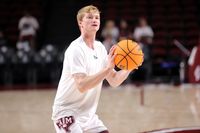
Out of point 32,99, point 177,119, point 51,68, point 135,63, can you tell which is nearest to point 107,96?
point 32,99

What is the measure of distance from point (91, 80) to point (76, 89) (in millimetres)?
273

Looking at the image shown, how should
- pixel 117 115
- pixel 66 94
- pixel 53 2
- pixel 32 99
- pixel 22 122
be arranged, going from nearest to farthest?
pixel 66 94, pixel 22 122, pixel 117 115, pixel 32 99, pixel 53 2

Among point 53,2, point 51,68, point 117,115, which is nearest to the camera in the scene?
point 117,115

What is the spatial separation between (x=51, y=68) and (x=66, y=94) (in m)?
10.8

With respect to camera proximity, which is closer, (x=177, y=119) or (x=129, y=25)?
(x=177, y=119)

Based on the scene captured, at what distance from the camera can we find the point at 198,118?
28.8ft

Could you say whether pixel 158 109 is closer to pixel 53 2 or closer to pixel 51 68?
pixel 51 68

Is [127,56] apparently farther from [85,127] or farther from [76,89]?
[85,127]

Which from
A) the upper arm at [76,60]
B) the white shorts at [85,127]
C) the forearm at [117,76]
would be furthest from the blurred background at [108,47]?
the upper arm at [76,60]

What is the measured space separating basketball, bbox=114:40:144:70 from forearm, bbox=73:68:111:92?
0.91 feet

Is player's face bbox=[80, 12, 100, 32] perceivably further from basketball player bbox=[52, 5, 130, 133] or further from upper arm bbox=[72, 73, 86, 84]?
upper arm bbox=[72, 73, 86, 84]

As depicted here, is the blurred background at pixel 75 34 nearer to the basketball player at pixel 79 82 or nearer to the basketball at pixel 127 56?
the basketball at pixel 127 56

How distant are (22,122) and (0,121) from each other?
0.45 m

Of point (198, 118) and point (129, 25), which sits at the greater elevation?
point (129, 25)
